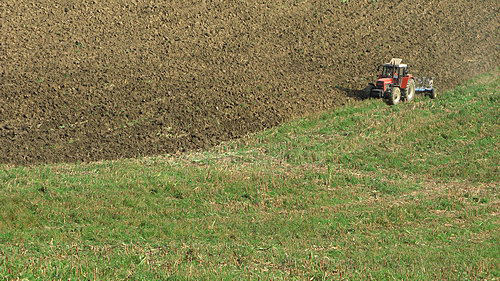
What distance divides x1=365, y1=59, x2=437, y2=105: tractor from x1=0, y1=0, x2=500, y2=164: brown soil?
2.16m

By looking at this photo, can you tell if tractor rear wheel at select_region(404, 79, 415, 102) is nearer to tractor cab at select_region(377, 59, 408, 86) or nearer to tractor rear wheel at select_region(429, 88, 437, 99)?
tractor cab at select_region(377, 59, 408, 86)

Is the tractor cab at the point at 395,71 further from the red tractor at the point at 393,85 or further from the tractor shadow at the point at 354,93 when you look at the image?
the tractor shadow at the point at 354,93

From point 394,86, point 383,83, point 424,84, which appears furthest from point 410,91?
point 383,83

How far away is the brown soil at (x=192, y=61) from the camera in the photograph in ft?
85.3

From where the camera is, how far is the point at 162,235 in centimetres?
1609

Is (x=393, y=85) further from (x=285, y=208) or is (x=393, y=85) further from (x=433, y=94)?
(x=285, y=208)

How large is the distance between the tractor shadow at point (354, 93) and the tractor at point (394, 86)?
0.38 m

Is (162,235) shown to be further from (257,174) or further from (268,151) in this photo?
(268,151)

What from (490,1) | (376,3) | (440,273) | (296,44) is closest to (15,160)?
(440,273)

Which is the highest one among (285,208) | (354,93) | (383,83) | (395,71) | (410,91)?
(395,71)

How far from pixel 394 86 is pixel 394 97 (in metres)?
0.58

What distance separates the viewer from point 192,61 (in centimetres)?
3331

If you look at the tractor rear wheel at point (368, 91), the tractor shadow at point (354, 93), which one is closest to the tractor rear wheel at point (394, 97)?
the tractor rear wheel at point (368, 91)

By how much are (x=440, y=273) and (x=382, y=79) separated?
17.4 metres
